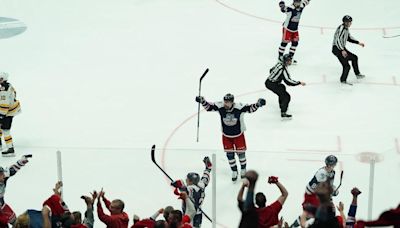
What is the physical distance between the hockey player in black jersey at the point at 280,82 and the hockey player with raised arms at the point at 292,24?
168cm

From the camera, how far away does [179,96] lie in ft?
37.6

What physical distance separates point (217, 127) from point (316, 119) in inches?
51.7

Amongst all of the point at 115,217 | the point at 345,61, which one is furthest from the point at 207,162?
the point at 345,61

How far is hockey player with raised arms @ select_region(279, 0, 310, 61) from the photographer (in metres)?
12.0

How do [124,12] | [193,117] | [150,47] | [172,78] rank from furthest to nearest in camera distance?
[124,12] → [150,47] → [172,78] → [193,117]

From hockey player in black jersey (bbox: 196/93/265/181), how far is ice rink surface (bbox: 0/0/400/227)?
192 millimetres

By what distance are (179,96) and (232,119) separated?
2712 mm

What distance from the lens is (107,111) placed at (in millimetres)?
11023

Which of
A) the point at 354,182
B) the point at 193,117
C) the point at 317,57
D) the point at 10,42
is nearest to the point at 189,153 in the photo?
the point at 354,182

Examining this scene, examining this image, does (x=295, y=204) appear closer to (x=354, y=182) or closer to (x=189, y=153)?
(x=354, y=182)

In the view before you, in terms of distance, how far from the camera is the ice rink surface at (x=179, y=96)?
27.7 feet

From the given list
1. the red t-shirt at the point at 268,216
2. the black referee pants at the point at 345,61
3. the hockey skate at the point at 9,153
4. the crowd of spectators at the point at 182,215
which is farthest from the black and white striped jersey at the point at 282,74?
the red t-shirt at the point at 268,216

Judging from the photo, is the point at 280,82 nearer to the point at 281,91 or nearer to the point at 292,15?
the point at 281,91

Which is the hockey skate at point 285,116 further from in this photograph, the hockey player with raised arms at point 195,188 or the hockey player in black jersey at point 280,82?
the hockey player with raised arms at point 195,188
